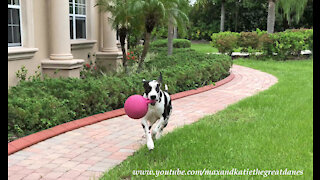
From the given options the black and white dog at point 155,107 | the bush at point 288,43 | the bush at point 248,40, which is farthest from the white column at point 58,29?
the bush at point 288,43

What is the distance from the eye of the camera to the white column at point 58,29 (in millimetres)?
9250

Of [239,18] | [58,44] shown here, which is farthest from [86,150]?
[239,18]

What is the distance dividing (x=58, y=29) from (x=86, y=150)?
529 centimetres

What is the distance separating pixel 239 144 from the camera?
17.0 feet

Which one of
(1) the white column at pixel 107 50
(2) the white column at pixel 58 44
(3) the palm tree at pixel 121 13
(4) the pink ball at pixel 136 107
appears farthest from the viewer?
(1) the white column at pixel 107 50

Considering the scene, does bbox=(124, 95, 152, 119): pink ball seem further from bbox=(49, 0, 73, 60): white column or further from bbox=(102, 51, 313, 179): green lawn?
bbox=(49, 0, 73, 60): white column

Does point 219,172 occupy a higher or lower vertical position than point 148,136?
lower

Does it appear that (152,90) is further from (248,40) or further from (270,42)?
(248,40)

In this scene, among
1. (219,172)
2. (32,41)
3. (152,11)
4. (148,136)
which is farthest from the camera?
(152,11)

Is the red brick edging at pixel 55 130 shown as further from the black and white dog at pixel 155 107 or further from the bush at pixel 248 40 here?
the bush at pixel 248 40

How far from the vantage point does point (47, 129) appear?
575 cm

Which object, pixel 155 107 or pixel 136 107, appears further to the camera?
pixel 155 107

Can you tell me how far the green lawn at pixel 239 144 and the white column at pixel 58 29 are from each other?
4841mm
